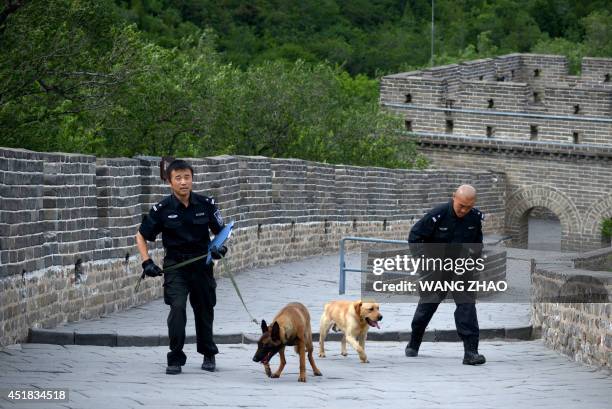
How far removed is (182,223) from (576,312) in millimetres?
3531

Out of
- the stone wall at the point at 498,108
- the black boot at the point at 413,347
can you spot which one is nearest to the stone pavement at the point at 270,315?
the black boot at the point at 413,347

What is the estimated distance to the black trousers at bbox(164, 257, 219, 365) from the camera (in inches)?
484

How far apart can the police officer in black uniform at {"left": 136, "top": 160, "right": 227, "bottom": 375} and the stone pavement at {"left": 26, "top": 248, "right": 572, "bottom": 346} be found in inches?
78.7

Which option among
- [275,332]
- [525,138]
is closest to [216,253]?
[275,332]

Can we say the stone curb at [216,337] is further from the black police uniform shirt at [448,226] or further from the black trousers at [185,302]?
the black police uniform shirt at [448,226]

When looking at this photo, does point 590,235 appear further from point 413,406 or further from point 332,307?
point 413,406

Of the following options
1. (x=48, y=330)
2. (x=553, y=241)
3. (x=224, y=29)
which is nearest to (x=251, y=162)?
(x=48, y=330)

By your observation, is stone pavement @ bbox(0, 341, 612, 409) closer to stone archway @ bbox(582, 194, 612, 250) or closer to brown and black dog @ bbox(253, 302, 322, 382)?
brown and black dog @ bbox(253, 302, 322, 382)

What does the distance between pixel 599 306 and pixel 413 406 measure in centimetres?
284

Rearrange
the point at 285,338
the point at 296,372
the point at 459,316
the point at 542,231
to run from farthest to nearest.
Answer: the point at 542,231 < the point at 459,316 < the point at 296,372 < the point at 285,338

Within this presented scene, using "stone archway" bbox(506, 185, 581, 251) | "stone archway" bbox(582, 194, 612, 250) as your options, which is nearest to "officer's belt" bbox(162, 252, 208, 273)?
"stone archway" bbox(506, 185, 581, 251)

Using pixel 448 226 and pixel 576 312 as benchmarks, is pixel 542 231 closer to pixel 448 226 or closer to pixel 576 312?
pixel 576 312

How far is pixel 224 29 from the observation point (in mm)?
80375

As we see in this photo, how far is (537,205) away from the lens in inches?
1761
